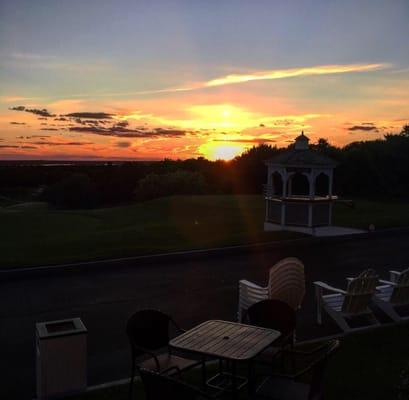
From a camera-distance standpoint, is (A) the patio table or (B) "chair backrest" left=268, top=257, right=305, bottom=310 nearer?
(A) the patio table

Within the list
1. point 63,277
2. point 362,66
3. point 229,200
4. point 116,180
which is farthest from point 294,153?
point 116,180

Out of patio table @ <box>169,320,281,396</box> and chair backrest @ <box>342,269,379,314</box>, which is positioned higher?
patio table @ <box>169,320,281,396</box>

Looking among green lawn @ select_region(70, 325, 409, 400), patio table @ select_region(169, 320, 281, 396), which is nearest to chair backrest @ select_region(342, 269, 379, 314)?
green lawn @ select_region(70, 325, 409, 400)

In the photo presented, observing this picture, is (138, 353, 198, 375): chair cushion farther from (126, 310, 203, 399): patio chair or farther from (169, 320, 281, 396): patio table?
(169, 320, 281, 396): patio table

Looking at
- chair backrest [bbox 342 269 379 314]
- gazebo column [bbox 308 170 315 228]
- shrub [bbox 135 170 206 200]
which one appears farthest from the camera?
shrub [bbox 135 170 206 200]

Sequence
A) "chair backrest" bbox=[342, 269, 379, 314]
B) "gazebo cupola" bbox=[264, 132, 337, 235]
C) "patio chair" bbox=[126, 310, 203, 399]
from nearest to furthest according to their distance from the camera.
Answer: "patio chair" bbox=[126, 310, 203, 399] → "chair backrest" bbox=[342, 269, 379, 314] → "gazebo cupola" bbox=[264, 132, 337, 235]

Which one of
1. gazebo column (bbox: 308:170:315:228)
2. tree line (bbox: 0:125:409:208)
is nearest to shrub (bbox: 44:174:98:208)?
tree line (bbox: 0:125:409:208)

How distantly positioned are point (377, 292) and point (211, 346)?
503 centimetres

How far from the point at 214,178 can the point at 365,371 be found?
51918mm

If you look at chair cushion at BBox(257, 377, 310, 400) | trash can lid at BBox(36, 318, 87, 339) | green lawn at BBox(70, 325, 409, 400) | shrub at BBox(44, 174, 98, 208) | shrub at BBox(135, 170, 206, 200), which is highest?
trash can lid at BBox(36, 318, 87, 339)

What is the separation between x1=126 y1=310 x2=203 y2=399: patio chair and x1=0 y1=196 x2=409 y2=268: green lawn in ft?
25.0

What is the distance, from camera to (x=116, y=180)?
66562 millimetres

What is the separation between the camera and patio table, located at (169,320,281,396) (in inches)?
184

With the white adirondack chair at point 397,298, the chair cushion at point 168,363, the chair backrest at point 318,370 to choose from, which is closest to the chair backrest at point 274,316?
the chair cushion at point 168,363
